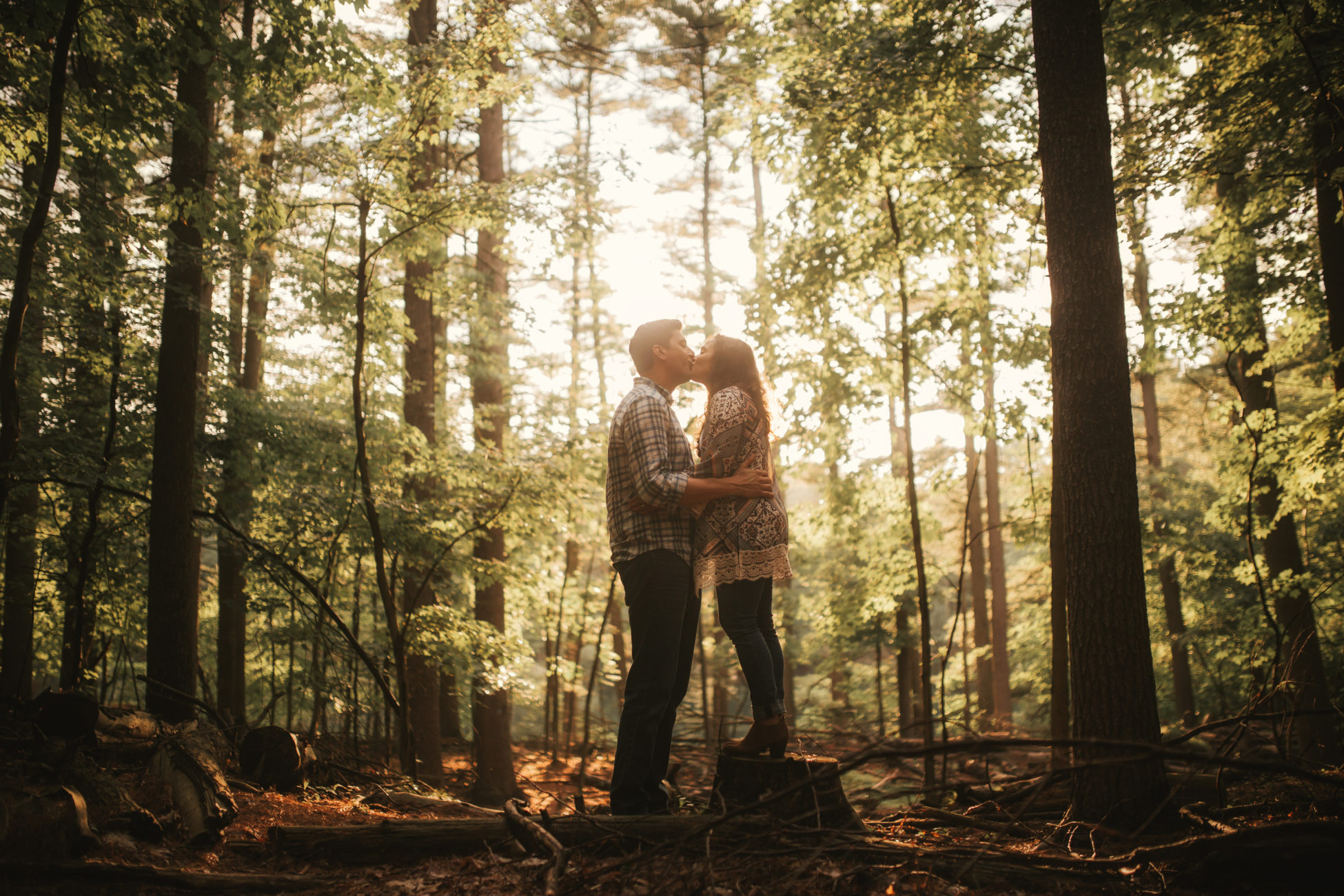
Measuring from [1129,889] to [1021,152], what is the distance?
602 centimetres

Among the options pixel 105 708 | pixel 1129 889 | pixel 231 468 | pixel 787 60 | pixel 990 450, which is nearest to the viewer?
pixel 1129 889

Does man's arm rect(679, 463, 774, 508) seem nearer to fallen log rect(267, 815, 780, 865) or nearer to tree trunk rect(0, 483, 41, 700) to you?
fallen log rect(267, 815, 780, 865)

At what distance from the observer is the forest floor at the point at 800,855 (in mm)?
2473

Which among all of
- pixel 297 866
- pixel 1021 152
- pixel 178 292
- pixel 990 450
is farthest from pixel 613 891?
pixel 990 450

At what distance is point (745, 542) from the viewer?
Answer: 368 cm

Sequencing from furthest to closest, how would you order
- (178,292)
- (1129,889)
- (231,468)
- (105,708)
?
1. (231,468)
2. (178,292)
3. (105,708)
4. (1129,889)

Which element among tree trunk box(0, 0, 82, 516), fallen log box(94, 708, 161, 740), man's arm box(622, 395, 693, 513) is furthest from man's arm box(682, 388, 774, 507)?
tree trunk box(0, 0, 82, 516)

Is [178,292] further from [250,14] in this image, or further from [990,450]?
[990,450]

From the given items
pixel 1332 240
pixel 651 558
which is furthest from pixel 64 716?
pixel 1332 240

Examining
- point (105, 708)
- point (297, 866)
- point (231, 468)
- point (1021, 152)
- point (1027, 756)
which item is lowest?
point (1027, 756)

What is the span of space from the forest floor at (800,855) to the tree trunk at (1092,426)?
0.36m

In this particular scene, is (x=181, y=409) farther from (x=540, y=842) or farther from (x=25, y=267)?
(x=540, y=842)

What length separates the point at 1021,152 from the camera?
6.62 meters

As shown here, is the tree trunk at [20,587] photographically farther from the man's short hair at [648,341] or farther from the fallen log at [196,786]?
the man's short hair at [648,341]
